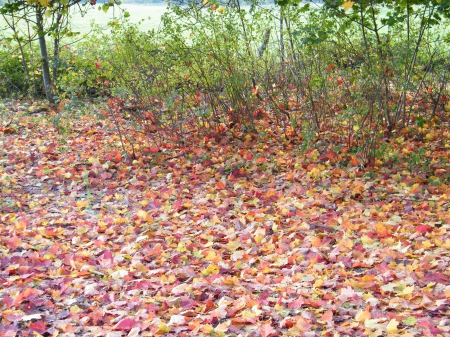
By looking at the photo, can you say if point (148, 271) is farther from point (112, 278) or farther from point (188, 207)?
point (188, 207)

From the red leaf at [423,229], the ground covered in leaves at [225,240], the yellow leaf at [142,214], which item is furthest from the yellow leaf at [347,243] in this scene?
the yellow leaf at [142,214]

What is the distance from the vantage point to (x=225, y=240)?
412 centimetres

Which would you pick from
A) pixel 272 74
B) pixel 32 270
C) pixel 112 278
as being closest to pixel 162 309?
pixel 112 278

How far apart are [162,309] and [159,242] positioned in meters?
1.19

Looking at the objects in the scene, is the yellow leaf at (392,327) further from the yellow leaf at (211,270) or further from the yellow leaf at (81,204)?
the yellow leaf at (81,204)

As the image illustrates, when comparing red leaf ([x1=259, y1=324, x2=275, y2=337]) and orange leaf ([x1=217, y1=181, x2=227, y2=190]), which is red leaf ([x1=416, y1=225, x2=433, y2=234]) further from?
orange leaf ([x1=217, y1=181, x2=227, y2=190])

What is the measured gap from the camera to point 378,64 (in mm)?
5262

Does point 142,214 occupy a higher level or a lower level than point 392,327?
higher

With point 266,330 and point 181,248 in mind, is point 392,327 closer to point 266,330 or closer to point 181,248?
point 266,330

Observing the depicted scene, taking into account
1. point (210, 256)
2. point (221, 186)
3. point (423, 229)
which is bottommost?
point (423, 229)

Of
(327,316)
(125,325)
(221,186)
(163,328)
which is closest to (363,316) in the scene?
(327,316)

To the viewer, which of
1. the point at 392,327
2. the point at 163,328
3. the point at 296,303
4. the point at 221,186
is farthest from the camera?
the point at 221,186

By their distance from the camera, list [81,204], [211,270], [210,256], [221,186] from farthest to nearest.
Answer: [221,186]
[81,204]
[210,256]
[211,270]

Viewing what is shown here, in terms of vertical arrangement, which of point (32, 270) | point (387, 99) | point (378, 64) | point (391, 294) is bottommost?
point (391, 294)
